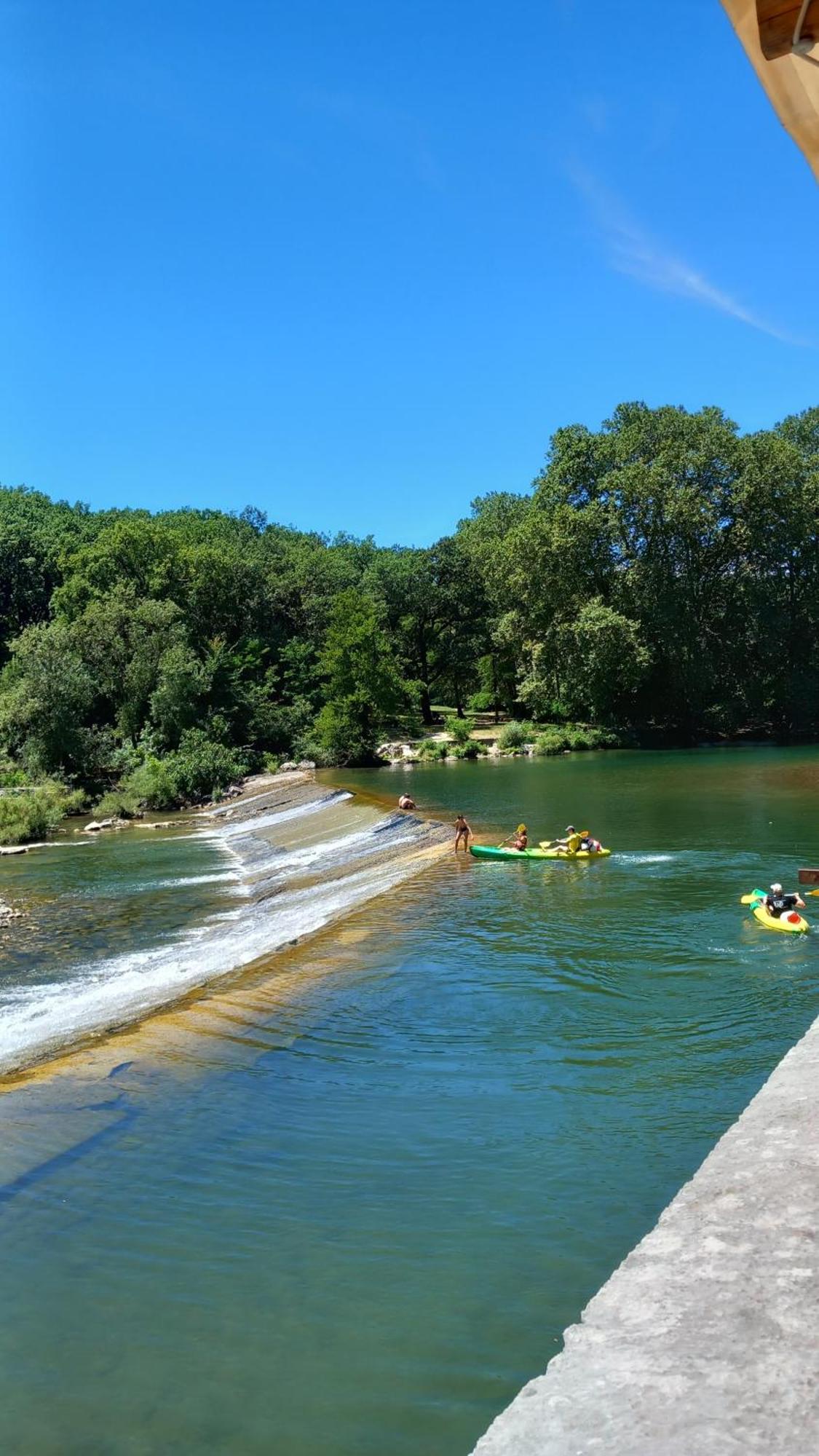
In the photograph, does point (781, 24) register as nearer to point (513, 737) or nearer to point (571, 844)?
point (571, 844)

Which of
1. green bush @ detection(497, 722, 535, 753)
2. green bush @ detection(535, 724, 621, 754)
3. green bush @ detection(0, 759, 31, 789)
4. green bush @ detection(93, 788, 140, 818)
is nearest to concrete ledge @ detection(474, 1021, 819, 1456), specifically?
green bush @ detection(93, 788, 140, 818)

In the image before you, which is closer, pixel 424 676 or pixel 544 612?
pixel 544 612

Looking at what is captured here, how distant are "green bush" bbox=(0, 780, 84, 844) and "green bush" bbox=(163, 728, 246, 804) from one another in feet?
19.2

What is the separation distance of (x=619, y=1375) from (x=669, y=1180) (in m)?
3.82

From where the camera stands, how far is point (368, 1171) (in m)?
7.72

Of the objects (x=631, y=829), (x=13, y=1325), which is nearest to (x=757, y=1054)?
(x=13, y=1325)

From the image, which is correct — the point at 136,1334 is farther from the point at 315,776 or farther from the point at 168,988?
the point at 315,776

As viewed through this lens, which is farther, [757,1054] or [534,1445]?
[757,1054]

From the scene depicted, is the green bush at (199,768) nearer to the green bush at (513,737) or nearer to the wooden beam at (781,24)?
the green bush at (513,737)

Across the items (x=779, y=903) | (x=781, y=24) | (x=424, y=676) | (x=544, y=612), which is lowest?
(x=779, y=903)

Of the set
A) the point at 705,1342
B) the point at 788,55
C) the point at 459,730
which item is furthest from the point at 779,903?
the point at 459,730

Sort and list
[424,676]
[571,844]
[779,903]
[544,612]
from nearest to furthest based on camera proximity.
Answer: [779,903] < [571,844] < [544,612] < [424,676]

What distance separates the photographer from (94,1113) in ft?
29.2

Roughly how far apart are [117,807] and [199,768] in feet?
16.0
